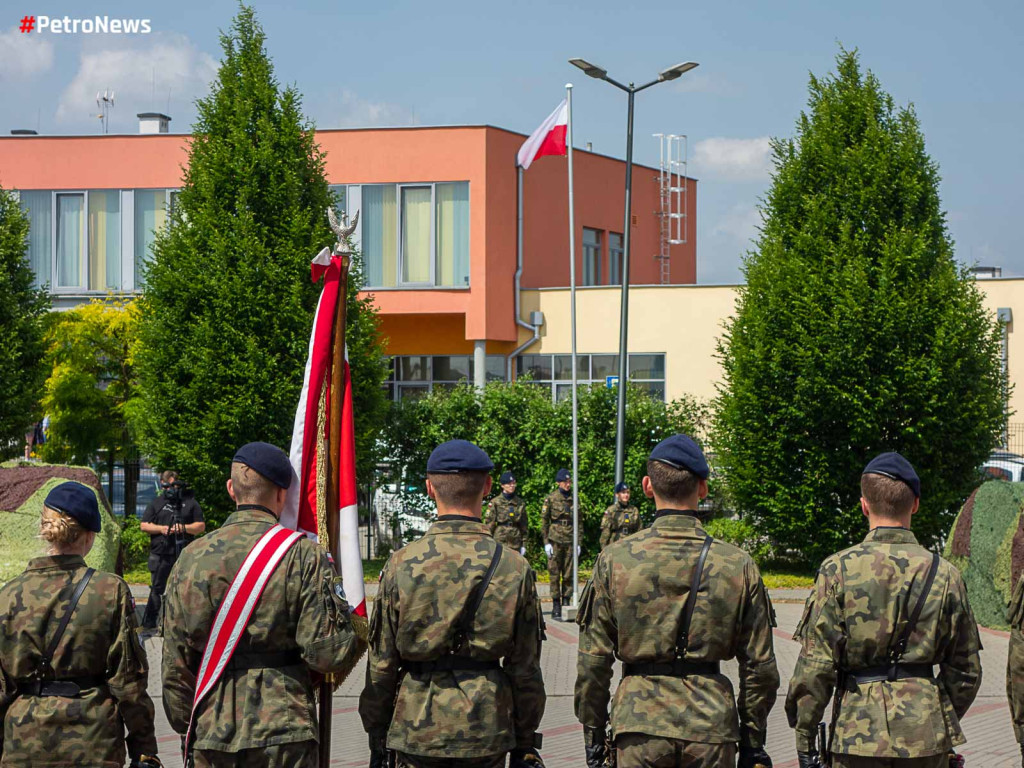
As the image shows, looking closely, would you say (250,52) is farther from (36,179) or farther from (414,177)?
(36,179)

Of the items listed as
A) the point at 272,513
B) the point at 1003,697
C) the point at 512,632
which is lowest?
the point at 1003,697

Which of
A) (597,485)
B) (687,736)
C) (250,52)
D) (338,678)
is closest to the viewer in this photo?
(687,736)

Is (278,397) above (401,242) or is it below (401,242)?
below

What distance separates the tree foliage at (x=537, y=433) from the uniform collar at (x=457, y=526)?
16.5 m

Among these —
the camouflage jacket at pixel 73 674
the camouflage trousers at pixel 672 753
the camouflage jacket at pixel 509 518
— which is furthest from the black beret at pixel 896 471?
the camouflage jacket at pixel 509 518

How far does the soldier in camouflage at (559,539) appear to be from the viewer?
53.1ft

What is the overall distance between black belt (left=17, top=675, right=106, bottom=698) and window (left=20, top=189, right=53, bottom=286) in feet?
88.9

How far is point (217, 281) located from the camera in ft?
62.7

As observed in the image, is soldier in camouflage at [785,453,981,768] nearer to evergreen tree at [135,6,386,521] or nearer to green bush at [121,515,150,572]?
evergreen tree at [135,6,386,521]

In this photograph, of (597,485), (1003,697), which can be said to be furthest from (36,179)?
(1003,697)

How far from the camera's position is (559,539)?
658 inches

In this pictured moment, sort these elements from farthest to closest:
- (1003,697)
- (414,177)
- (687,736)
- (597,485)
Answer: (414,177), (597,485), (1003,697), (687,736)

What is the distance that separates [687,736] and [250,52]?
1750 centimetres

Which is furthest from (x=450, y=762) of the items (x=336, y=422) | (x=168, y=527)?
(x=168, y=527)
